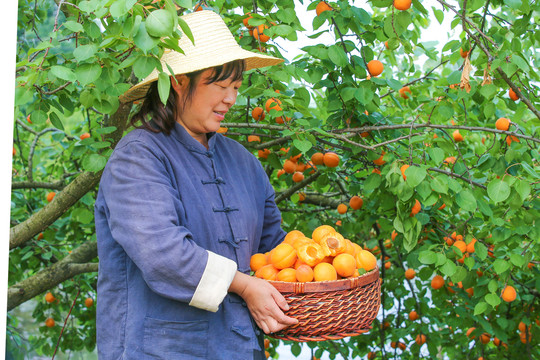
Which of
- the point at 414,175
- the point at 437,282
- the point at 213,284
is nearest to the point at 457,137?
the point at 437,282

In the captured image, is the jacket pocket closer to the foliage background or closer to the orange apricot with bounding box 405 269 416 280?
the foliage background

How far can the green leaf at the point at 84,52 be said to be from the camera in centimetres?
141

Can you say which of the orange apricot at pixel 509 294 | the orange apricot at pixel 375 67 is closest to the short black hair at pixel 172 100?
the orange apricot at pixel 375 67

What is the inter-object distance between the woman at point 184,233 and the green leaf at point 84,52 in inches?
7.7

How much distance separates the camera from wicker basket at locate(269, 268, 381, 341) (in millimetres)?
1460

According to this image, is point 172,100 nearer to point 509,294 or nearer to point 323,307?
point 323,307

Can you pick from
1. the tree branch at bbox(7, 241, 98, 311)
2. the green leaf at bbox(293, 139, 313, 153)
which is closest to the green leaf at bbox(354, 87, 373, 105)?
the green leaf at bbox(293, 139, 313, 153)

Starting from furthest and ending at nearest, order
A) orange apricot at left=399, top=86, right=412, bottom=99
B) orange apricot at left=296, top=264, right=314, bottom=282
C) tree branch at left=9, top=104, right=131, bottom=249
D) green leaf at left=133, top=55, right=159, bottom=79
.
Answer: orange apricot at left=399, top=86, right=412, bottom=99 < tree branch at left=9, top=104, right=131, bottom=249 < orange apricot at left=296, top=264, right=314, bottom=282 < green leaf at left=133, top=55, right=159, bottom=79

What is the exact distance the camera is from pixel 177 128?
1.62m

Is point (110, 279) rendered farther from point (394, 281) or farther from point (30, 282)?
point (394, 281)

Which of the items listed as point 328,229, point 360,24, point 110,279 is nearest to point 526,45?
point 360,24

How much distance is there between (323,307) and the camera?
147 cm

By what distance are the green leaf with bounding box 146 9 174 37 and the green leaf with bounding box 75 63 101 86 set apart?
0.38 meters

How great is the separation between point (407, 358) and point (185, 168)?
2.14 meters
